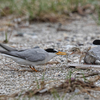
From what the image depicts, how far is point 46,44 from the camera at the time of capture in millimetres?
4430

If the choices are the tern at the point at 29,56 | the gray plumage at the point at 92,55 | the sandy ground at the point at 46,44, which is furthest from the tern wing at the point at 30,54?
the gray plumage at the point at 92,55

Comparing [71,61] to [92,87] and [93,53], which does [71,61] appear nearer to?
[93,53]

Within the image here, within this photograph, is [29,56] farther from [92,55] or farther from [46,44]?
[46,44]

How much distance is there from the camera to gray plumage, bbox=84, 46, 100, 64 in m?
2.92

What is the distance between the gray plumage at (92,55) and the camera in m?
2.92

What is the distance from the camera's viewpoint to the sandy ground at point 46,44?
2.53 metres

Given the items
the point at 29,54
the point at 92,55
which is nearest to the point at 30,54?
the point at 29,54

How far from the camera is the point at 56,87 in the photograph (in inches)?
90.1

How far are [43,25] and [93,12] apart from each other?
194 centimetres

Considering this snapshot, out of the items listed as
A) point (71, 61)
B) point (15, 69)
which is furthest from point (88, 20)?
point (15, 69)

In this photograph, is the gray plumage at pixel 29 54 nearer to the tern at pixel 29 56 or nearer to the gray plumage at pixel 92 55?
the tern at pixel 29 56

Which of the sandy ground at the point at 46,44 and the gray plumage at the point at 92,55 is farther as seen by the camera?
the gray plumage at the point at 92,55

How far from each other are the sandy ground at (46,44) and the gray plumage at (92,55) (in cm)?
23

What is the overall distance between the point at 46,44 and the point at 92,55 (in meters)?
1.62
